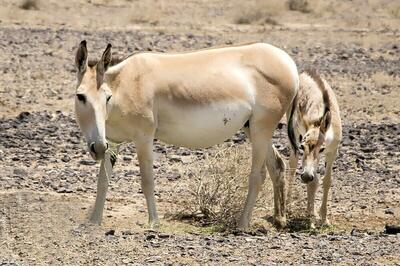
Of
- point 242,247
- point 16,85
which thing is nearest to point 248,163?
point 242,247

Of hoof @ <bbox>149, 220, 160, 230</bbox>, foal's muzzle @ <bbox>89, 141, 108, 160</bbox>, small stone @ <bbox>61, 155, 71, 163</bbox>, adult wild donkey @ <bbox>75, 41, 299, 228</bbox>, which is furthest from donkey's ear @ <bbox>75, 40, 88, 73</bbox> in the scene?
small stone @ <bbox>61, 155, 71, 163</bbox>

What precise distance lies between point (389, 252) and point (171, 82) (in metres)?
2.73

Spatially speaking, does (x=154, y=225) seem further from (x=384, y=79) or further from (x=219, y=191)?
(x=384, y=79)

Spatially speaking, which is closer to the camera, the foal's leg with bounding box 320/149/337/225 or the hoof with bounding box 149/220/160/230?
the hoof with bounding box 149/220/160/230

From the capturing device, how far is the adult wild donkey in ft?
33.5

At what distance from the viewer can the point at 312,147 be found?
11703 millimetres

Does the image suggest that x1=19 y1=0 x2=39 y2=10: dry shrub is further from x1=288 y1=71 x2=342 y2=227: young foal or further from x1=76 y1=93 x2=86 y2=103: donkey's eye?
x1=76 y1=93 x2=86 y2=103: donkey's eye

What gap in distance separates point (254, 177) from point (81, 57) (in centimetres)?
219

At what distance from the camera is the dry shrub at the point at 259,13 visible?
32312 mm

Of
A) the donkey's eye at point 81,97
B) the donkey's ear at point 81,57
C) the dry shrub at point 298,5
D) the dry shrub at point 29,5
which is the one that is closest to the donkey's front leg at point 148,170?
the donkey's eye at point 81,97

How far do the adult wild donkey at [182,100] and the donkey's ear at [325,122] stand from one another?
0.74 meters

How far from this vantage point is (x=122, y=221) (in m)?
11.5

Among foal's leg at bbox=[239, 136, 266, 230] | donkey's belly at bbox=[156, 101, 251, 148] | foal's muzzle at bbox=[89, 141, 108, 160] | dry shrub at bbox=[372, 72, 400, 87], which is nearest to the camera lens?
foal's muzzle at bbox=[89, 141, 108, 160]

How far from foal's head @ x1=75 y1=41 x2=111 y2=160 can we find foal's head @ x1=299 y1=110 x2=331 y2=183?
2429mm
